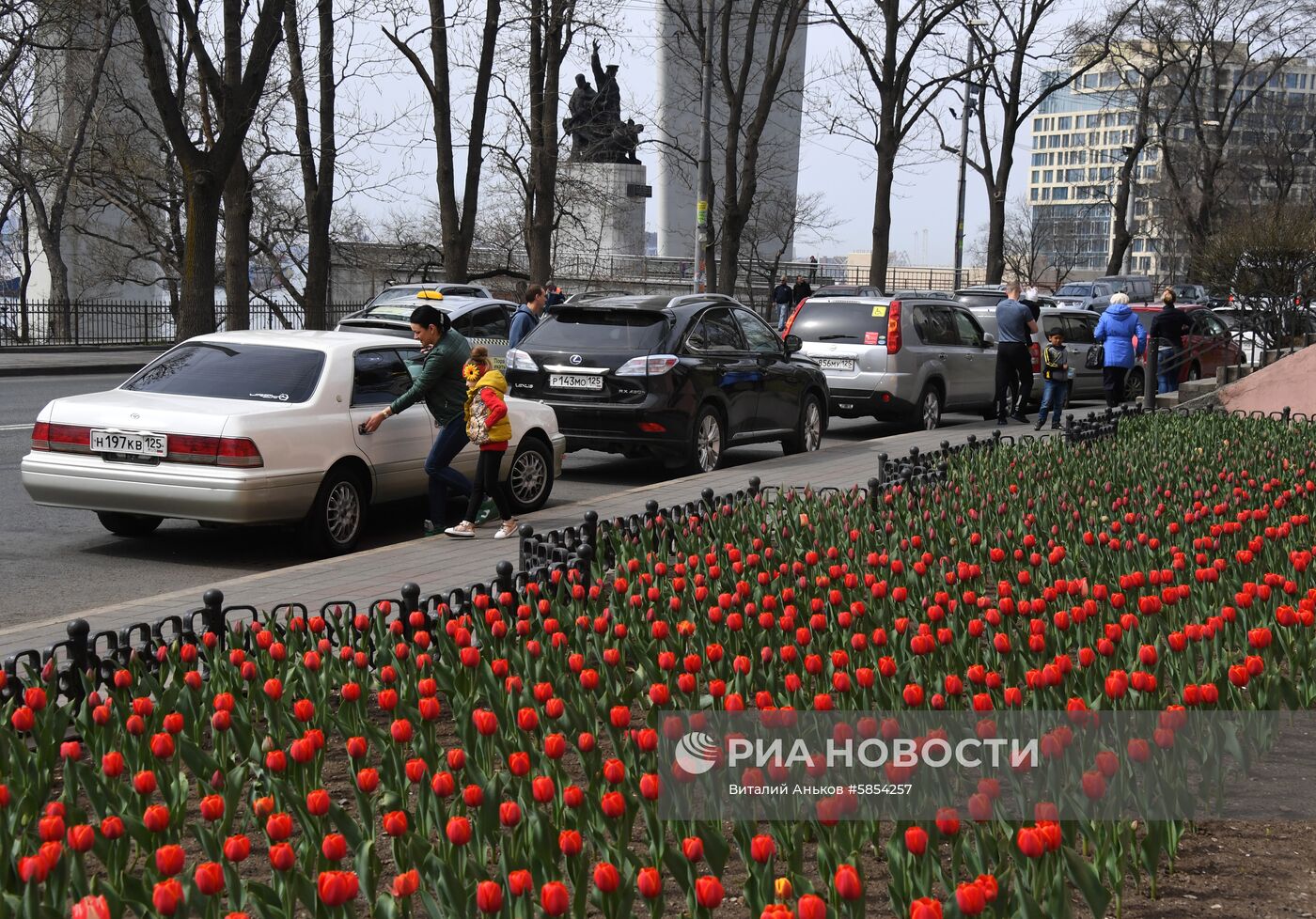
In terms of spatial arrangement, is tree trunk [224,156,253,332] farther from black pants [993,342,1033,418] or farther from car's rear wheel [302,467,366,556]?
car's rear wheel [302,467,366,556]

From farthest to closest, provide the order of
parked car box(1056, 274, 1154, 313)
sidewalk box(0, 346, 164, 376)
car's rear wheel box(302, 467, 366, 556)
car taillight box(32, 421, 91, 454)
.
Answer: parked car box(1056, 274, 1154, 313), sidewalk box(0, 346, 164, 376), car's rear wheel box(302, 467, 366, 556), car taillight box(32, 421, 91, 454)

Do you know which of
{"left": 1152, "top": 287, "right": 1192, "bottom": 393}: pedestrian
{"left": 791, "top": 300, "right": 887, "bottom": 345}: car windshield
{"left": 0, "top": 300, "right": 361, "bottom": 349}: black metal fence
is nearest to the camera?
{"left": 791, "top": 300, "right": 887, "bottom": 345}: car windshield

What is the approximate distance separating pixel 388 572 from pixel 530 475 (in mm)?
3512

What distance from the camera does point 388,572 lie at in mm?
8883

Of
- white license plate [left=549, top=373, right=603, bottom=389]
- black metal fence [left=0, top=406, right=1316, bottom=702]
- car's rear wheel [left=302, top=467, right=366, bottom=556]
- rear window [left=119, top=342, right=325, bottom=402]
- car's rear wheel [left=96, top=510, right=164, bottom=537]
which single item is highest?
rear window [left=119, top=342, right=325, bottom=402]

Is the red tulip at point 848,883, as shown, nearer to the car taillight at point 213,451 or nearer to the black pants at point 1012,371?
the car taillight at point 213,451

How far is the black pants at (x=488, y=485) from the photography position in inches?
421

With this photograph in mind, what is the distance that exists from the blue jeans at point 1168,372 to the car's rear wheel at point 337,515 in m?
13.7

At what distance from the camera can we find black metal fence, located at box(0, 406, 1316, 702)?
5.23 meters

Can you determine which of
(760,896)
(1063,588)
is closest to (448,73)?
(1063,588)

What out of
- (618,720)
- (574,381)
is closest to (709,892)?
(618,720)

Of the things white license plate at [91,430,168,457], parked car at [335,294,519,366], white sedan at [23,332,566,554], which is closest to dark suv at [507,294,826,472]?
white sedan at [23,332,566,554]

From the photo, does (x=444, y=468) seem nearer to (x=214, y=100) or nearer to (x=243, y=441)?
(x=243, y=441)

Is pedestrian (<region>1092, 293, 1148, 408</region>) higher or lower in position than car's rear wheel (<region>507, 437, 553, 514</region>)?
higher
